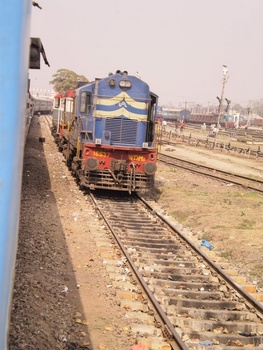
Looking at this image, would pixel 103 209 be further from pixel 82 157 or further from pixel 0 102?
pixel 0 102

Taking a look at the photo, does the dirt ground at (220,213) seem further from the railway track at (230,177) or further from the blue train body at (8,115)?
the blue train body at (8,115)

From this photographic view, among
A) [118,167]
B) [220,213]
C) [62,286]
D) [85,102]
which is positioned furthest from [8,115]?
[85,102]

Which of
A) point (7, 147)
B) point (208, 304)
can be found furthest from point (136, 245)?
point (7, 147)

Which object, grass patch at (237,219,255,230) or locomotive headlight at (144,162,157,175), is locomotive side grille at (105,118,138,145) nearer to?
locomotive headlight at (144,162,157,175)

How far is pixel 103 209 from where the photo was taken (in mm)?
12133

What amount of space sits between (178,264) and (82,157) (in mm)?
6457

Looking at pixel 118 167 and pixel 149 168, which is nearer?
pixel 118 167

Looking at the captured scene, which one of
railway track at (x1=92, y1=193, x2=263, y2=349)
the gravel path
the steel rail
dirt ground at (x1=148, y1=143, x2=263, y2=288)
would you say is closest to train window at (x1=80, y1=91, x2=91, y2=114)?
the gravel path

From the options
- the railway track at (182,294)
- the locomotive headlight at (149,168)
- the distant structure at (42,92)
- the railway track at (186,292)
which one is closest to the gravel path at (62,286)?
the railway track at (182,294)

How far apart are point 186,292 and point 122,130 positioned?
26.2ft

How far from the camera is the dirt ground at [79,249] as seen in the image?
5.43 m

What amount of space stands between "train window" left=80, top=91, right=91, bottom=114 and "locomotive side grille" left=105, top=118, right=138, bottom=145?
72 centimetres

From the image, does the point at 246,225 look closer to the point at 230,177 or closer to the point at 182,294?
the point at 182,294

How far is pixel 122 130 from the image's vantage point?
14.1 m
